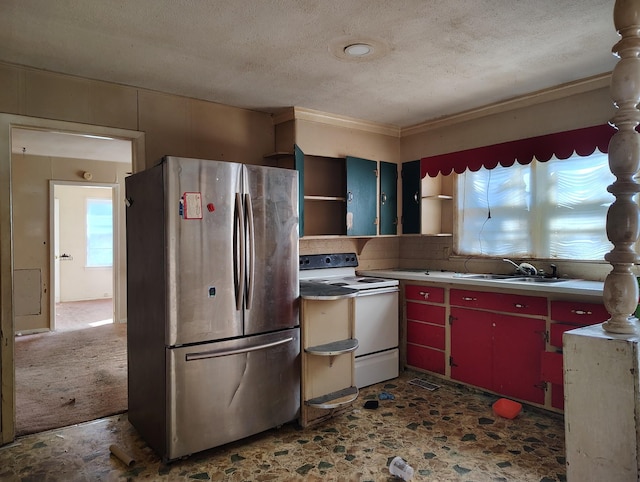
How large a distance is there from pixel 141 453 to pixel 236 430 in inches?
22.9

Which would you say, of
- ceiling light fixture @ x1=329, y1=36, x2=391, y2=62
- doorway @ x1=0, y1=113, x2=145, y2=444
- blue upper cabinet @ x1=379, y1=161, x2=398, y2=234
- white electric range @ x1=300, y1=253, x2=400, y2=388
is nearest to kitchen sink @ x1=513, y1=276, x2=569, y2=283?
white electric range @ x1=300, y1=253, x2=400, y2=388

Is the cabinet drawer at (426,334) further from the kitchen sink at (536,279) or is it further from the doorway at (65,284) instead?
the doorway at (65,284)

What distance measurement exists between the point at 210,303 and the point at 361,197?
2054 mm

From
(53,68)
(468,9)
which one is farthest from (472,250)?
(53,68)

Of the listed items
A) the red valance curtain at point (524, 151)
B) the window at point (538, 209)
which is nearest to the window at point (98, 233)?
the red valance curtain at point (524, 151)

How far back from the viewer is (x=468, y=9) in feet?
6.89

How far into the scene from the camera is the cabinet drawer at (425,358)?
3.77 m

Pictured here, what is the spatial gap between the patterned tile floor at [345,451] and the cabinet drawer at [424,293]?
0.95 m

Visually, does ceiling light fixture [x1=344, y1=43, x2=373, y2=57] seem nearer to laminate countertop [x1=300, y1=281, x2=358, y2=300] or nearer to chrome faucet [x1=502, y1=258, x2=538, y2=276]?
laminate countertop [x1=300, y1=281, x2=358, y2=300]

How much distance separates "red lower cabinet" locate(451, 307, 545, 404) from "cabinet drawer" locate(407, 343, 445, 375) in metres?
0.14

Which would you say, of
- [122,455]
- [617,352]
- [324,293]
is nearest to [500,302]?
[324,293]

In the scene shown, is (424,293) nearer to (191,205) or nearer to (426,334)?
(426,334)

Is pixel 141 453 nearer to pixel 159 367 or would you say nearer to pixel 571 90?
pixel 159 367

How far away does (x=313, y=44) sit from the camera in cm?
248
